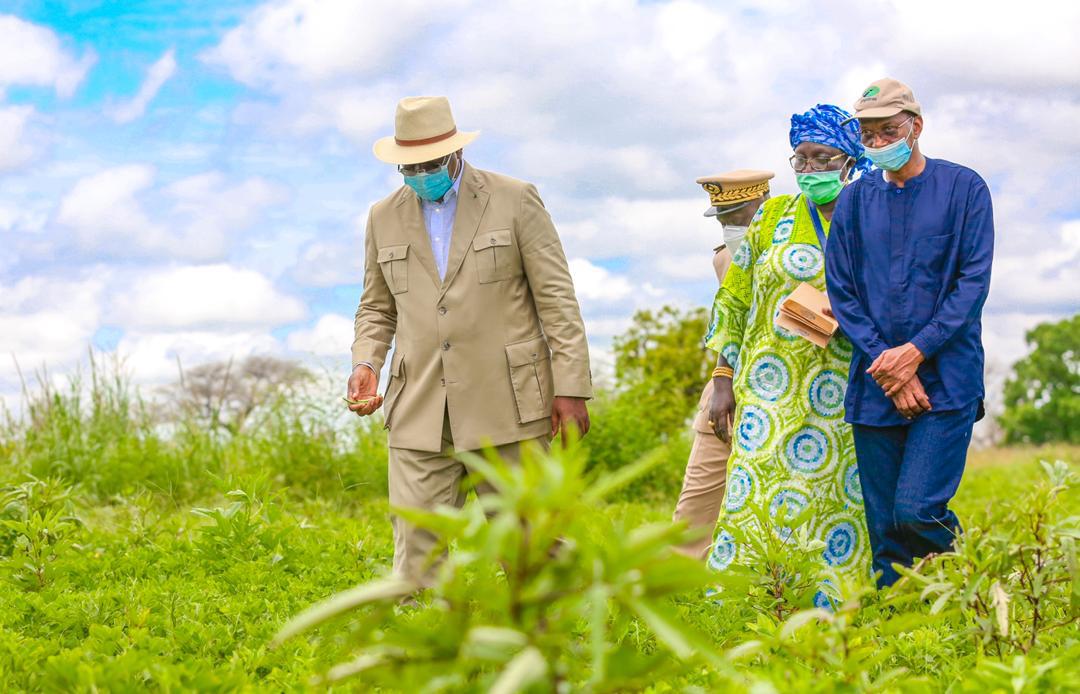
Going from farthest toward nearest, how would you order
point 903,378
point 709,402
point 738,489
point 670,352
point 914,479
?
1. point 670,352
2. point 709,402
3. point 738,489
4. point 914,479
5. point 903,378

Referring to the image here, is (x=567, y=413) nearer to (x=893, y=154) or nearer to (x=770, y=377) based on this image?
(x=770, y=377)

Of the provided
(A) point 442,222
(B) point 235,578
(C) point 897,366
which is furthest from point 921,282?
(B) point 235,578

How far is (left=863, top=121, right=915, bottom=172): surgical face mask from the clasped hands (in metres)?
0.72

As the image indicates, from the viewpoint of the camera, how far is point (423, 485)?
526 cm

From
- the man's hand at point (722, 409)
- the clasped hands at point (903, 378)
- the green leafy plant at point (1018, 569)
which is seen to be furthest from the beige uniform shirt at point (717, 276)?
the green leafy plant at point (1018, 569)

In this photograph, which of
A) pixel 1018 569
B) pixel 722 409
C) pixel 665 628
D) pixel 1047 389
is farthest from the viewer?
pixel 1047 389

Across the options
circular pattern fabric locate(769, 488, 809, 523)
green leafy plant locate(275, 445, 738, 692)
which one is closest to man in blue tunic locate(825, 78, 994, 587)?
circular pattern fabric locate(769, 488, 809, 523)

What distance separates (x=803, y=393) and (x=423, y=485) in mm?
1678

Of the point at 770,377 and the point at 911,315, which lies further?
the point at 770,377

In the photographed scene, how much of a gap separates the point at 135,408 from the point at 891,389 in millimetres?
8121

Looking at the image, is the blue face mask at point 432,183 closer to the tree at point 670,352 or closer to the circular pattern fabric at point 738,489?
the circular pattern fabric at point 738,489

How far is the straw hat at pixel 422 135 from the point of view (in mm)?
5117

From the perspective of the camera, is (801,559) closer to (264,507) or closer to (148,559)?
(264,507)

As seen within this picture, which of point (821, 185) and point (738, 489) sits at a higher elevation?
point (821, 185)
